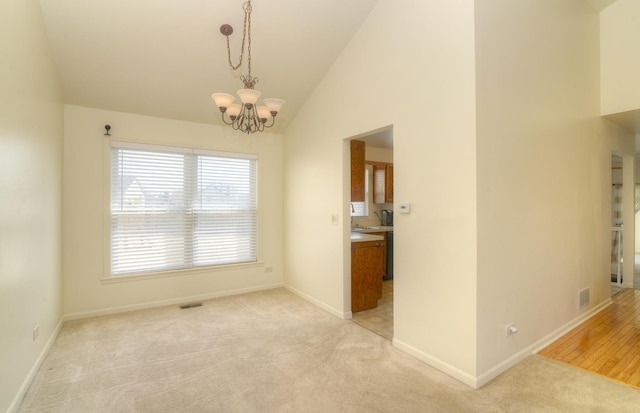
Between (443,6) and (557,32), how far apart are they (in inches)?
63.5

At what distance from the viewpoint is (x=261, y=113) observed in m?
2.71

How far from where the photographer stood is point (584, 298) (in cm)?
361

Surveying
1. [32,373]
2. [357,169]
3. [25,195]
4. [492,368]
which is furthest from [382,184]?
[32,373]

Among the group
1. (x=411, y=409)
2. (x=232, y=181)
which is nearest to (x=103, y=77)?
(x=232, y=181)

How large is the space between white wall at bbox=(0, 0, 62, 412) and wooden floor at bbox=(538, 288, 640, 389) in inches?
166

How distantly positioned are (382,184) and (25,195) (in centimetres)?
521

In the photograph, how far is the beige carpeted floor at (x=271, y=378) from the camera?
211 cm

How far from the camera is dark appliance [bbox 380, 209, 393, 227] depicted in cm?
637

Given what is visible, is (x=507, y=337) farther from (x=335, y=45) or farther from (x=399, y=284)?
(x=335, y=45)

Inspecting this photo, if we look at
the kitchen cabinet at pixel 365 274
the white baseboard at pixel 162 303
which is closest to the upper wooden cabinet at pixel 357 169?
the kitchen cabinet at pixel 365 274

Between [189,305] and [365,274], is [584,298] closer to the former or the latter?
[365,274]

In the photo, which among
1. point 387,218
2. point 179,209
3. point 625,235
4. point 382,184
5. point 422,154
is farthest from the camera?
point 387,218

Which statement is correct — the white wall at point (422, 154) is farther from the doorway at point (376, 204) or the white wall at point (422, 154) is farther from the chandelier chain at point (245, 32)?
the doorway at point (376, 204)

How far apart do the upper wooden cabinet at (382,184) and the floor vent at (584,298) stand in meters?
3.25
